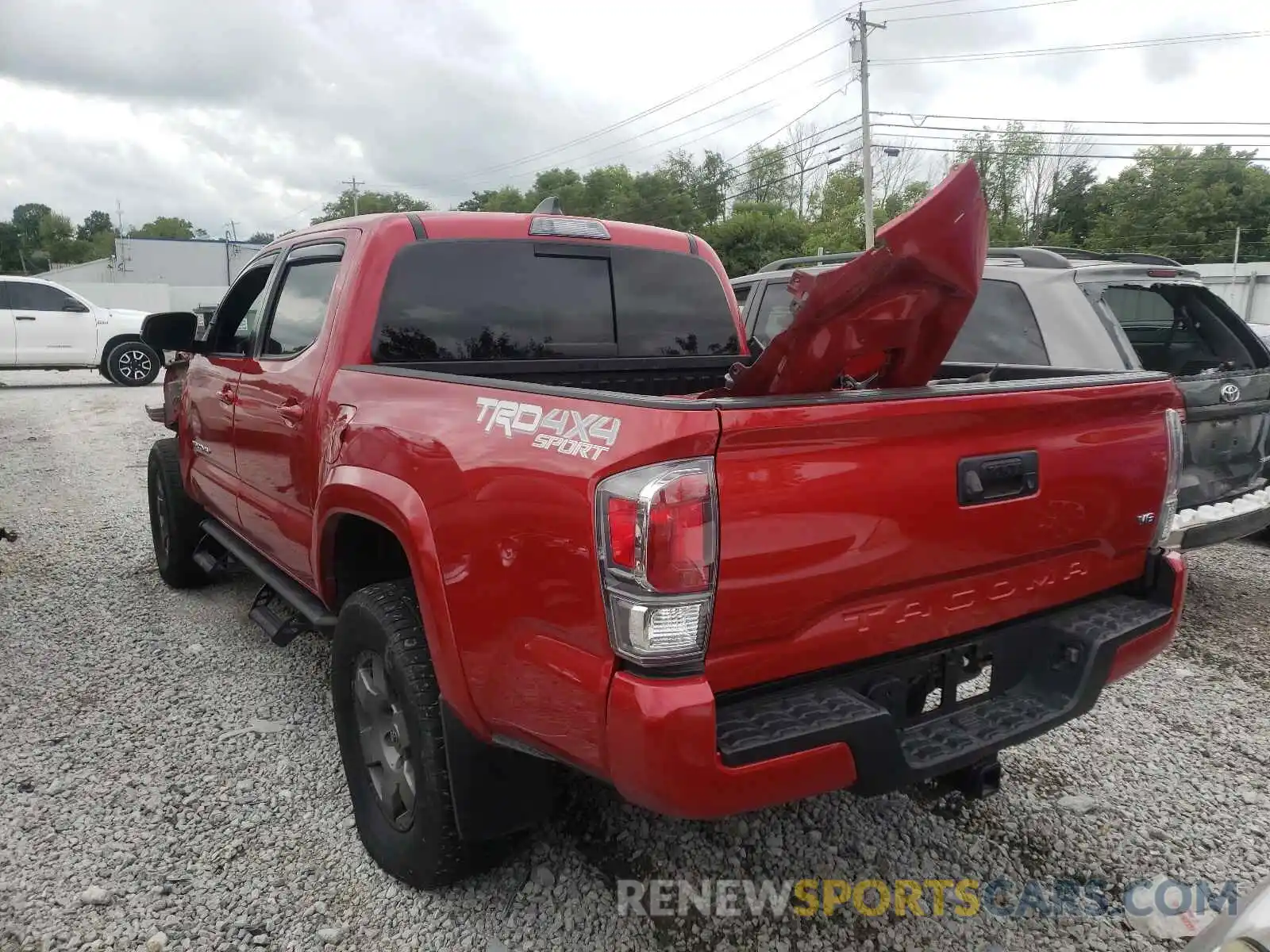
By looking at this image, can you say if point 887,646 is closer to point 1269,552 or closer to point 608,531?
point 608,531

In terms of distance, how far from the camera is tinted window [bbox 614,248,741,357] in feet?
12.0

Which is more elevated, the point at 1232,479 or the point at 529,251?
Result: the point at 529,251

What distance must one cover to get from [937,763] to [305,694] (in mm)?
2897

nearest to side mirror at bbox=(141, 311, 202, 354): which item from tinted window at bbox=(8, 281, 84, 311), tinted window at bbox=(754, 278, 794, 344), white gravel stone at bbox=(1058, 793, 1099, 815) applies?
tinted window at bbox=(754, 278, 794, 344)

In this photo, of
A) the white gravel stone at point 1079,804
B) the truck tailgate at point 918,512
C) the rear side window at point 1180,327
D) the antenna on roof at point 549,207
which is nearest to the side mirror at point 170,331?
the antenna on roof at point 549,207

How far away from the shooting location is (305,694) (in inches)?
159

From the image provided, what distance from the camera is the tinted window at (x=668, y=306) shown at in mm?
3668

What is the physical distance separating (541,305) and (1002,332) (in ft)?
9.11

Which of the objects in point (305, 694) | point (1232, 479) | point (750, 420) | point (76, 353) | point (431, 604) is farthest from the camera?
point (76, 353)

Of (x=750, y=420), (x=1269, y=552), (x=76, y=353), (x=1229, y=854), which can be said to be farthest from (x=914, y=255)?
(x=76, y=353)

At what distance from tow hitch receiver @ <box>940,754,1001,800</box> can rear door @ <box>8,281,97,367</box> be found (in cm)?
1764

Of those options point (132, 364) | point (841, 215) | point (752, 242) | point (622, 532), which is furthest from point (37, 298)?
point (841, 215)

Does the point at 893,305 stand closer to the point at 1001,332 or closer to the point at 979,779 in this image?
the point at 979,779

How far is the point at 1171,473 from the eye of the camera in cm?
271
